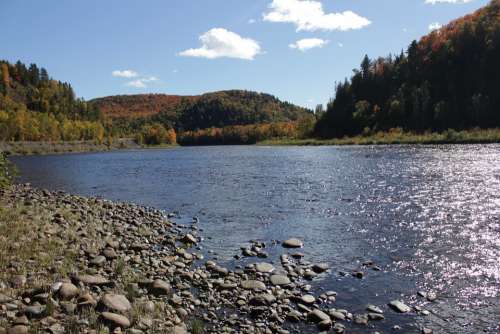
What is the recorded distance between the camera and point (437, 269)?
15398 millimetres

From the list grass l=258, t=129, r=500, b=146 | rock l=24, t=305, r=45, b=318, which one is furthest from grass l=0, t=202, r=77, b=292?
grass l=258, t=129, r=500, b=146

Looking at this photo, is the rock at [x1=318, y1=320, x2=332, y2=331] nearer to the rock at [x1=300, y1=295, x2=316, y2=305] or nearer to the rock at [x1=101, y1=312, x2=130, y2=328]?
the rock at [x1=300, y1=295, x2=316, y2=305]

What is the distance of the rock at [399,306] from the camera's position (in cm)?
1188

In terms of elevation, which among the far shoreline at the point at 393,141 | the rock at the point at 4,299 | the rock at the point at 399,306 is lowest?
the rock at the point at 399,306

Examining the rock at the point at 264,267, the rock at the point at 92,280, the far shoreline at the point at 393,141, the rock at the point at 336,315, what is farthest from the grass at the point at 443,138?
the rock at the point at 92,280

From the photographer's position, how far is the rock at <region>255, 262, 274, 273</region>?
15.3 metres

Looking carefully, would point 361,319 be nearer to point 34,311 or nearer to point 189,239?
point 34,311

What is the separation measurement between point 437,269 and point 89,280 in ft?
42.0

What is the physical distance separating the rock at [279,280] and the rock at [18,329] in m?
7.93

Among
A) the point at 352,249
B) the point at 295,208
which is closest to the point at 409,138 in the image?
the point at 295,208

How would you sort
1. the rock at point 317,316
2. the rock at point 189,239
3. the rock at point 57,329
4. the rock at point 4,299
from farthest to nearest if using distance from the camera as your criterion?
1. the rock at point 189,239
2. the rock at point 317,316
3. the rock at point 4,299
4. the rock at point 57,329

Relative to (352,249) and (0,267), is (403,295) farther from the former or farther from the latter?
(0,267)

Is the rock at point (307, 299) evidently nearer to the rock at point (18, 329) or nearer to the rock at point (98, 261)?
the rock at point (98, 261)

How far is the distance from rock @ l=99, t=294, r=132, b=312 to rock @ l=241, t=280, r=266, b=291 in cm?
434
